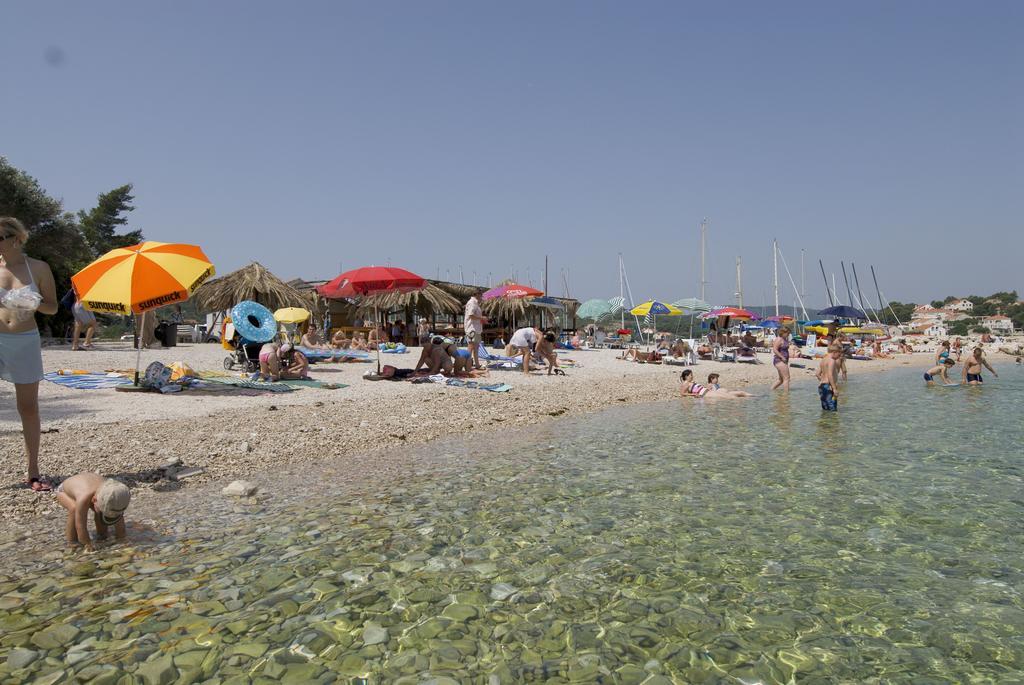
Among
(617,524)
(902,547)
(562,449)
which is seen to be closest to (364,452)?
(562,449)

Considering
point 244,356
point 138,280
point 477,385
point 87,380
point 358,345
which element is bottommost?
point 477,385

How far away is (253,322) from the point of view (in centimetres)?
1316

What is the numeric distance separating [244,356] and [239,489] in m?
8.65

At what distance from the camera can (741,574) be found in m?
3.59

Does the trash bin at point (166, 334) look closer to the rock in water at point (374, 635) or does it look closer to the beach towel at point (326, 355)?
the beach towel at point (326, 355)

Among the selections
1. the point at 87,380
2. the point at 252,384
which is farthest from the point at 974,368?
the point at 87,380

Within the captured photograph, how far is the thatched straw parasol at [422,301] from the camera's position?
2469 cm

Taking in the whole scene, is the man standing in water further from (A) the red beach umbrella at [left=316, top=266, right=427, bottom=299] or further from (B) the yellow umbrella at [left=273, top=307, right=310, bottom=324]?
(B) the yellow umbrella at [left=273, top=307, right=310, bottom=324]

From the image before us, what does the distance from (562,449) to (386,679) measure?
5.09m

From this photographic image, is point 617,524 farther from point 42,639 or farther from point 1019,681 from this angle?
point 42,639

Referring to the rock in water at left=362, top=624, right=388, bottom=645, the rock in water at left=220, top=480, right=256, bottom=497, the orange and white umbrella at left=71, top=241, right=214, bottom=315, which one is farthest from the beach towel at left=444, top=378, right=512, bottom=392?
the rock in water at left=362, top=624, right=388, bottom=645

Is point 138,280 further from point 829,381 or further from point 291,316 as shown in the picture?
point 829,381

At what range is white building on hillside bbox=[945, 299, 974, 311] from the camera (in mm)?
115812

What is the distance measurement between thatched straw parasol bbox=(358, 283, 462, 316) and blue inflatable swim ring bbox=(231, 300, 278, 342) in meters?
10.8
